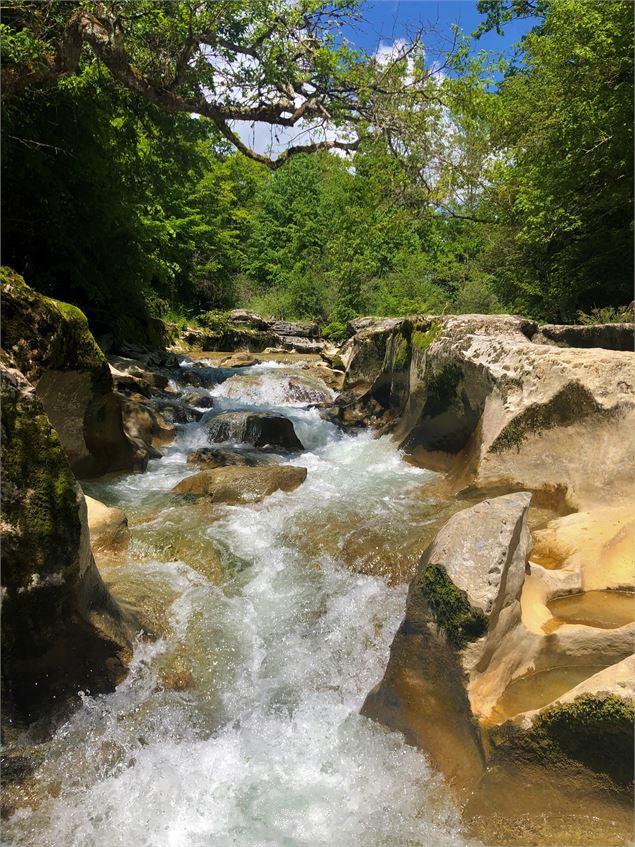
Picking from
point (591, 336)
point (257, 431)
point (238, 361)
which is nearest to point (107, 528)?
point (257, 431)

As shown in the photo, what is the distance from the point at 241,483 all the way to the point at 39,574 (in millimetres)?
3826

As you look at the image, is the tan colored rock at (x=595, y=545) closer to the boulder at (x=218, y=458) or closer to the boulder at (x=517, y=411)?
the boulder at (x=517, y=411)

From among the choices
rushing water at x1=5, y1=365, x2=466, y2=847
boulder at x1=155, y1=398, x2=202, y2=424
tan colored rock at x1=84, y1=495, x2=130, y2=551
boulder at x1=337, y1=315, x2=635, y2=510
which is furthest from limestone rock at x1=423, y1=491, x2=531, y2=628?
boulder at x1=155, y1=398, x2=202, y2=424

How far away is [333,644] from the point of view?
372 cm

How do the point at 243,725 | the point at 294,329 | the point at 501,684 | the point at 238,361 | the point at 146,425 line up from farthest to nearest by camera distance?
the point at 294,329 → the point at 238,361 → the point at 146,425 → the point at 243,725 → the point at 501,684

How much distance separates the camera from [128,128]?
10852 mm

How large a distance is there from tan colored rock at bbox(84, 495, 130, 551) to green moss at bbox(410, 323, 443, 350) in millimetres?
5144

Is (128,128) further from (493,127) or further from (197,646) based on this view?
(197,646)

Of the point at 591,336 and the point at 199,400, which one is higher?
the point at 591,336

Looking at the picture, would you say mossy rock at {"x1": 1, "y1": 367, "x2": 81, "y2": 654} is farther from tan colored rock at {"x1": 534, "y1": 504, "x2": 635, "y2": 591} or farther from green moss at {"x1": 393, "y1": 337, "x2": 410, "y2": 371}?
green moss at {"x1": 393, "y1": 337, "x2": 410, "y2": 371}

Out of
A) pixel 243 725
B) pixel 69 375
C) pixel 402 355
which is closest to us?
pixel 243 725

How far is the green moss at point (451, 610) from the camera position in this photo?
2641 millimetres

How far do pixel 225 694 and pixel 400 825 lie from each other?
133 centimetres

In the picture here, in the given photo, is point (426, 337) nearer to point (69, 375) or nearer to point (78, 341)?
point (78, 341)
